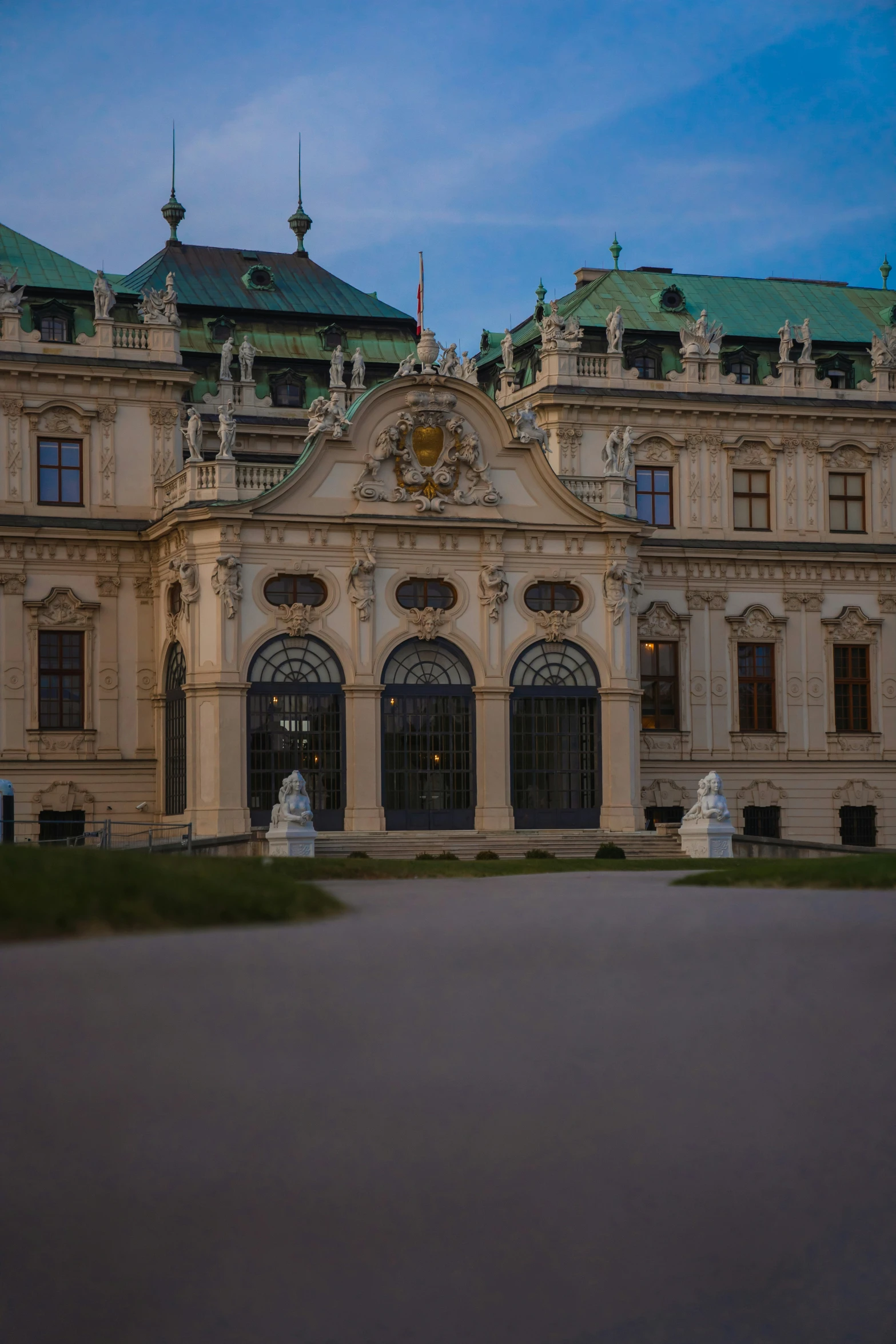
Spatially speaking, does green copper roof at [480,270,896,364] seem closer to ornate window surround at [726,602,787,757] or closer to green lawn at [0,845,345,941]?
ornate window surround at [726,602,787,757]

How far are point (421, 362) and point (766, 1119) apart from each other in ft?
132

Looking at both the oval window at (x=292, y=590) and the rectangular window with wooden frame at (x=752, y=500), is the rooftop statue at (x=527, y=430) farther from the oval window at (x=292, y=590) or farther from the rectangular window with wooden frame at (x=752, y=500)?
the rectangular window with wooden frame at (x=752, y=500)

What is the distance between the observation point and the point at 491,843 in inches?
1861

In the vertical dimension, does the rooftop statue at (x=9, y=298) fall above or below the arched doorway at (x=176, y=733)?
above

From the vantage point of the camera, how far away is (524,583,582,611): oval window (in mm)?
51625

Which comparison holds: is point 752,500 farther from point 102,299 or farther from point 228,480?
point 102,299

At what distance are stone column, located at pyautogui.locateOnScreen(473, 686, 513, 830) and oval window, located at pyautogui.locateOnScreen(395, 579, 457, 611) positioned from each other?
103 inches

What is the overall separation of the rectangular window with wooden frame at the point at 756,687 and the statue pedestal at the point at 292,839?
20.3 meters

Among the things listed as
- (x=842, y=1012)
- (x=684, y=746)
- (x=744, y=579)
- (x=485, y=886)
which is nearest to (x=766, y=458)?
(x=744, y=579)

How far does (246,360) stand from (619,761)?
714 inches

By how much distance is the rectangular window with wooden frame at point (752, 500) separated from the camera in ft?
197

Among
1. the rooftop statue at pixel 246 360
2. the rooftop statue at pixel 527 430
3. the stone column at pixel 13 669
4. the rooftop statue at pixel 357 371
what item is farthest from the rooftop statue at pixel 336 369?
the stone column at pixel 13 669

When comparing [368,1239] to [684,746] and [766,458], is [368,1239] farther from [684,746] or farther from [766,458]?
[766,458]

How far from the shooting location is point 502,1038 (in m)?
13.1
